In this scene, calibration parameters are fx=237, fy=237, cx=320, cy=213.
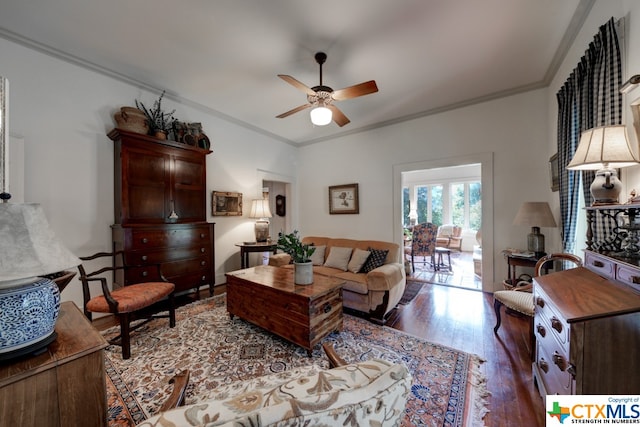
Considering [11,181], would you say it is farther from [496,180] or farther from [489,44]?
[496,180]

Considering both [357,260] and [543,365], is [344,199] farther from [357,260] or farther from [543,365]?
[543,365]

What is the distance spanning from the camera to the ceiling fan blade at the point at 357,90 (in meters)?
2.22

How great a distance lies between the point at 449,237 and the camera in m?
7.49

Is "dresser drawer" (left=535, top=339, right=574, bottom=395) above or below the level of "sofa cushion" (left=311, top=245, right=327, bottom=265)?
below

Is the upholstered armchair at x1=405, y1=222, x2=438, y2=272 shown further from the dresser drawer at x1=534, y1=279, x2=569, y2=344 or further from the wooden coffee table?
the dresser drawer at x1=534, y1=279, x2=569, y2=344

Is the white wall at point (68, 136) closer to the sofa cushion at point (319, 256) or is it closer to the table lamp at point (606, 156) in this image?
the sofa cushion at point (319, 256)

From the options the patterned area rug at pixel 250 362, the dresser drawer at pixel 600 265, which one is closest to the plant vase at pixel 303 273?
the patterned area rug at pixel 250 362

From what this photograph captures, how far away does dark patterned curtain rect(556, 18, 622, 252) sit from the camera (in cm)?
156

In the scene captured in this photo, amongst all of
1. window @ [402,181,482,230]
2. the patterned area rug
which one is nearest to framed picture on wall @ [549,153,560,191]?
the patterned area rug

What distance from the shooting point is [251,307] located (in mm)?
2449

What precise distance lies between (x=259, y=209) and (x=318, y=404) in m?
3.99

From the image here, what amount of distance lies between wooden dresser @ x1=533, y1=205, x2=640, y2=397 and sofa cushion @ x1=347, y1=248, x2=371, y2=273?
1.88 metres

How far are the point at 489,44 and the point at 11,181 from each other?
4.85 m

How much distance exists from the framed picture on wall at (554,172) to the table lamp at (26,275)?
159 inches
